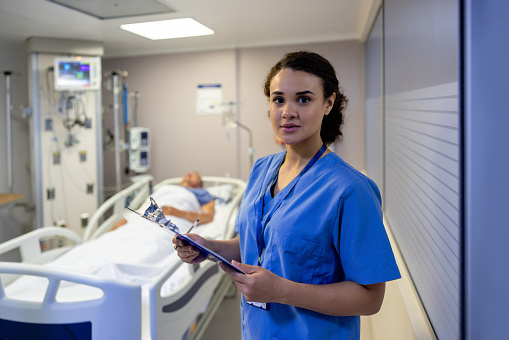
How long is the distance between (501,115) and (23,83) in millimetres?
3670

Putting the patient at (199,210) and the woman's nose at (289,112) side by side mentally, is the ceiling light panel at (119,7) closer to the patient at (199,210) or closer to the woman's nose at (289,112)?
the patient at (199,210)

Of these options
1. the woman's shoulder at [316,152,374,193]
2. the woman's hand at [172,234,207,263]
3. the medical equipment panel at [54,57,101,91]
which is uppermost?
the medical equipment panel at [54,57,101,91]

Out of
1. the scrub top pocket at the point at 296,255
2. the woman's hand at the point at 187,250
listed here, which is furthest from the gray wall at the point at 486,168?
the woman's hand at the point at 187,250

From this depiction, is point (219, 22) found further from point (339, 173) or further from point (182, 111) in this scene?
point (339, 173)

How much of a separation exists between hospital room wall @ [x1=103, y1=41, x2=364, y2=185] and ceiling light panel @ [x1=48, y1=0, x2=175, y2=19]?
3.81ft

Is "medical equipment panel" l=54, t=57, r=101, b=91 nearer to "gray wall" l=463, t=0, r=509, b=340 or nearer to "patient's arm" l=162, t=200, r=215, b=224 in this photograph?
"patient's arm" l=162, t=200, r=215, b=224

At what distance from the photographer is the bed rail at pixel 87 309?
5.20 feet

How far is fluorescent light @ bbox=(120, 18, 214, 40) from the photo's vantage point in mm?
3265

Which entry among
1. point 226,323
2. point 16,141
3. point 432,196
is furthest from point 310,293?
point 16,141

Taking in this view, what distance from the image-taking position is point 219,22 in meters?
3.30

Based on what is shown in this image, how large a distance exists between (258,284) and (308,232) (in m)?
0.19

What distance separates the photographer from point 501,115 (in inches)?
28.7

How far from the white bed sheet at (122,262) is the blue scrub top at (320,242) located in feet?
3.07

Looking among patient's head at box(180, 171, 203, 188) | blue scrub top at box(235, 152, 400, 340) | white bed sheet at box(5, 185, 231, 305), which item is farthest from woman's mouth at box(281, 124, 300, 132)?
patient's head at box(180, 171, 203, 188)
